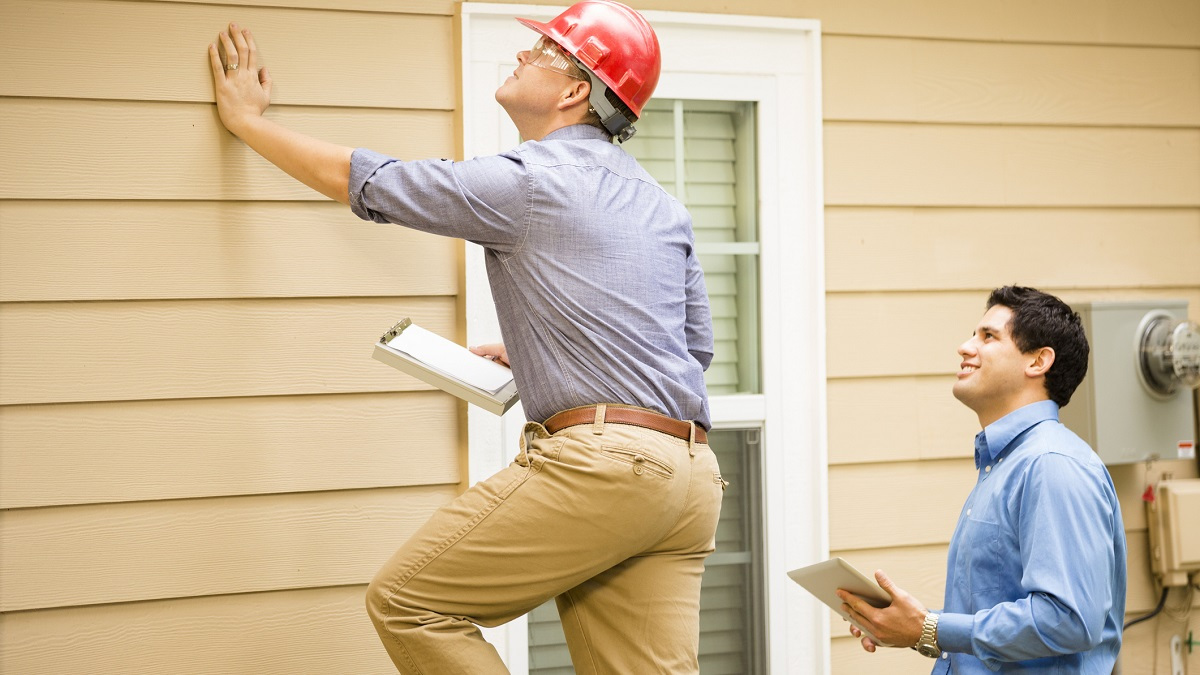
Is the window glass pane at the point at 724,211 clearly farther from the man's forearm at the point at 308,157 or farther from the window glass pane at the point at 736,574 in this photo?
the man's forearm at the point at 308,157

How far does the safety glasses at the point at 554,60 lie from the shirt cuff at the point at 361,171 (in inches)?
13.6

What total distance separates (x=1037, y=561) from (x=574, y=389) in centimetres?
76

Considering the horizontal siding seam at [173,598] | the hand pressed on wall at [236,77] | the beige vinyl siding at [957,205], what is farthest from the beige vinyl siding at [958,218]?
the hand pressed on wall at [236,77]

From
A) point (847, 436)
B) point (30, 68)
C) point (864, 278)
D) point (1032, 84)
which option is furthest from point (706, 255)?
point (30, 68)

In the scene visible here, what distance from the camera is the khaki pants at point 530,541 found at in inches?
63.0

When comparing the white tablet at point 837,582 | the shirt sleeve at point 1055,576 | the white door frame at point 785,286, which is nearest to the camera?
the shirt sleeve at point 1055,576

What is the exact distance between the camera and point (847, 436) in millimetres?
2506

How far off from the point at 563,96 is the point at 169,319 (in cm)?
96

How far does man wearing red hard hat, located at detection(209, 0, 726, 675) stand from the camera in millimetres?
1613

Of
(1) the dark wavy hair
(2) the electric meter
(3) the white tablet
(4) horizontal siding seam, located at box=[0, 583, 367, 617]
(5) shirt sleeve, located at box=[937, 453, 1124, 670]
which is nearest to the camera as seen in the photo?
(5) shirt sleeve, located at box=[937, 453, 1124, 670]

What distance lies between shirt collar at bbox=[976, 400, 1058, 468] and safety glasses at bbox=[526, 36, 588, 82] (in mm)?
939

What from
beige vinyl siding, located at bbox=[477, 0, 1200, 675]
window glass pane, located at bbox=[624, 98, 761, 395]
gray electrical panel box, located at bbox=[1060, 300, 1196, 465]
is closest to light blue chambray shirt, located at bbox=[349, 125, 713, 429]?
window glass pane, located at bbox=[624, 98, 761, 395]

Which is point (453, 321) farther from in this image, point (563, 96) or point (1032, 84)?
point (1032, 84)

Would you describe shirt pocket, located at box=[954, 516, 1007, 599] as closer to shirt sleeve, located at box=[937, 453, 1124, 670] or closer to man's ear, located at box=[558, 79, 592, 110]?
shirt sleeve, located at box=[937, 453, 1124, 670]
